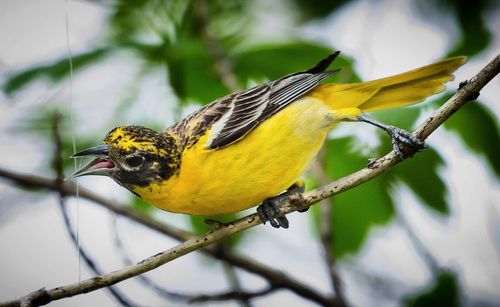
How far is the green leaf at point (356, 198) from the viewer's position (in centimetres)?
219

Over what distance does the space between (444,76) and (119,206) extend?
119 centimetres

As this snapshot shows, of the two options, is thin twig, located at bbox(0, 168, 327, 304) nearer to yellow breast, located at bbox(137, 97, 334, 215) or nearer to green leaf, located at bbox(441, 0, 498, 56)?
yellow breast, located at bbox(137, 97, 334, 215)

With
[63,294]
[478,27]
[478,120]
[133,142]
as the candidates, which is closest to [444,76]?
[478,120]

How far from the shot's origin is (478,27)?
2307 millimetres

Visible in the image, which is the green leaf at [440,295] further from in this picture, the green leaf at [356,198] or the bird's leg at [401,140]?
the bird's leg at [401,140]

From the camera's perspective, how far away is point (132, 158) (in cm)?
169

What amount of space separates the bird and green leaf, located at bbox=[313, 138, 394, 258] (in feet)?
0.67

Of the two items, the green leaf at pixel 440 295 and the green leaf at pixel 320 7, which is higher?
the green leaf at pixel 320 7

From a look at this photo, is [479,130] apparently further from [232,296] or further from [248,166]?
[232,296]

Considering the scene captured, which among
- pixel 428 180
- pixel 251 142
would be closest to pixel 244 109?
pixel 251 142

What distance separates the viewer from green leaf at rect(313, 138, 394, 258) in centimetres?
219

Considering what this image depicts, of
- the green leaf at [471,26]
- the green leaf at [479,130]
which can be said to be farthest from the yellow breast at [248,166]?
the green leaf at [471,26]

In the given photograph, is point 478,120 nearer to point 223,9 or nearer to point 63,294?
point 223,9

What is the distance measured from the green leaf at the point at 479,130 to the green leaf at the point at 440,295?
0.39 metres
